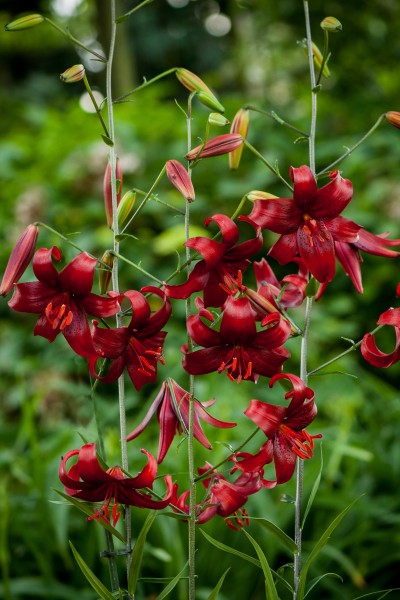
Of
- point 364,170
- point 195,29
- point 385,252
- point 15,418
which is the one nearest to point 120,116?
point 364,170

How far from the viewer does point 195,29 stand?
1031cm

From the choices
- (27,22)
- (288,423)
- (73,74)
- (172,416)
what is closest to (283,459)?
(288,423)

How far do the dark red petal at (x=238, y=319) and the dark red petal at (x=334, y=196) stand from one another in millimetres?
139

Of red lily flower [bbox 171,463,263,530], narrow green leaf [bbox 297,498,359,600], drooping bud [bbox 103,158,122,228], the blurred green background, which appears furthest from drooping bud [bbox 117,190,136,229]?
narrow green leaf [bbox 297,498,359,600]

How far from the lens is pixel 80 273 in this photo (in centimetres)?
80

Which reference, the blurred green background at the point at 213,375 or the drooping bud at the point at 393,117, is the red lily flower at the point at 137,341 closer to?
the blurred green background at the point at 213,375

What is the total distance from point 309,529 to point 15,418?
171cm

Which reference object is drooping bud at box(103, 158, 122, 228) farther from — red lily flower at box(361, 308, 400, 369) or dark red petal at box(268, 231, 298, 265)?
red lily flower at box(361, 308, 400, 369)

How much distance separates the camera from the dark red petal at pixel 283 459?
827 mm

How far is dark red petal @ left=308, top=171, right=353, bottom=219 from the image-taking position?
824mm

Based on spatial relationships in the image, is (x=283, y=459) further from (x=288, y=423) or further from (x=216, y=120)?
(x=216, y=120)

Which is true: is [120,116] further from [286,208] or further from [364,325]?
[286,208]

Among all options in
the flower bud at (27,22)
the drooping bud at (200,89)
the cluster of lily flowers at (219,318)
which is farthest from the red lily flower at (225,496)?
the flower bud at (27,22)

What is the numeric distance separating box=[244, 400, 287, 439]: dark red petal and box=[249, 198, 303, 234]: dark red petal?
0.64ft
